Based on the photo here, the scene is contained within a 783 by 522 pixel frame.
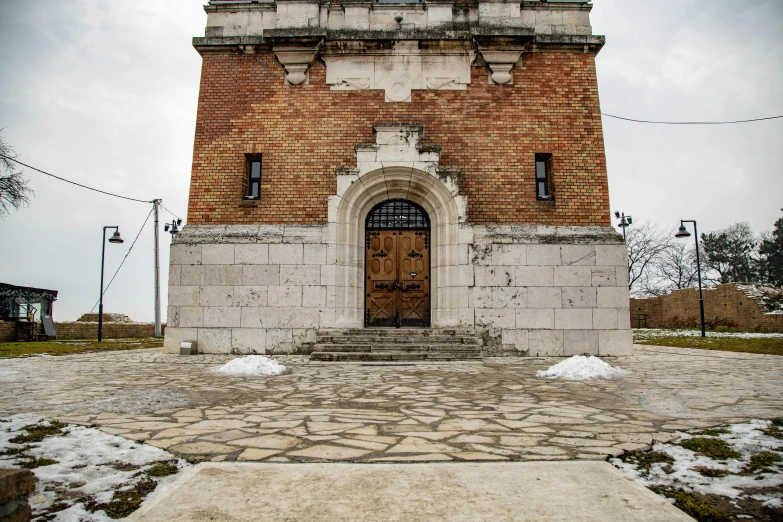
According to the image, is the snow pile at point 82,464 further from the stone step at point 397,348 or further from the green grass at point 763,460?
the stone step at point 397,348

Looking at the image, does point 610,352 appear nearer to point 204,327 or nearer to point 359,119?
point 359,119

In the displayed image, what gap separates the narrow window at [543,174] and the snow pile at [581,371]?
5512 mm

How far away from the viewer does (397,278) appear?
12000 mm

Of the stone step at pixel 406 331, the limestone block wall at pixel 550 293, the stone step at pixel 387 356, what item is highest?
the limestone block wall at pixel 550 293

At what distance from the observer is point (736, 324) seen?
24.9m

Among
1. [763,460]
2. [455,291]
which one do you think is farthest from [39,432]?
[455,291]

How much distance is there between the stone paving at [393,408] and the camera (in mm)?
3354

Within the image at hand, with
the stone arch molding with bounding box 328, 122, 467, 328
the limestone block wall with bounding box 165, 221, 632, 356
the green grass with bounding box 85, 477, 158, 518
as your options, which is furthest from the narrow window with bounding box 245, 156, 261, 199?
the green grass with bounding box 85, 477, 158, 518

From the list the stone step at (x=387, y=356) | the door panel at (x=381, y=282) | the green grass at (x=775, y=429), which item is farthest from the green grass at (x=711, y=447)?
the door panel at (x=381, y=282)

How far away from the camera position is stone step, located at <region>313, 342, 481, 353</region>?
10.1m

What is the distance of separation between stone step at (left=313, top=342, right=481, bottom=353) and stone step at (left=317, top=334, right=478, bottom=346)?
0.27 meters

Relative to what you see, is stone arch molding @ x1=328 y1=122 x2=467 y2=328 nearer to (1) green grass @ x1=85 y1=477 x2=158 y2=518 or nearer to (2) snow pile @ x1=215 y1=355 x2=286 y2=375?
(2) snow pile @ x1=215 y1=355 x2=286 y2=375

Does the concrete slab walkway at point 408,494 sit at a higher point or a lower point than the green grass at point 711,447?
higher

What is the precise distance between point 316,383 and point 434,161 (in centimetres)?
649
